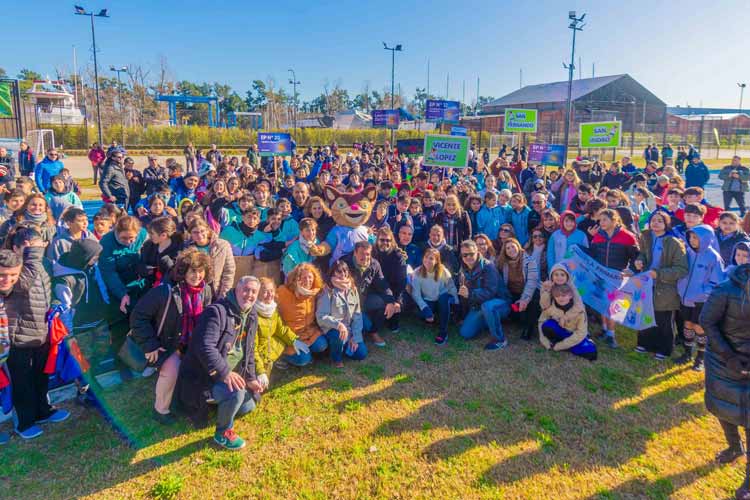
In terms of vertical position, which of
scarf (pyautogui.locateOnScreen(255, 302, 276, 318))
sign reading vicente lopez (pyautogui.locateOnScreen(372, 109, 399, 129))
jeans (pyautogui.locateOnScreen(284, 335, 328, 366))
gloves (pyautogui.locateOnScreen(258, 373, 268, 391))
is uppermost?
sign reading vicente lopez (pyautogui.locateOnScreen(372, 109, 399, 129))

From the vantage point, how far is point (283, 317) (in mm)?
5559

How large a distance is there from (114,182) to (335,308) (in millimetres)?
8022

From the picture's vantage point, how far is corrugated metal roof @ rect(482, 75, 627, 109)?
48062mm

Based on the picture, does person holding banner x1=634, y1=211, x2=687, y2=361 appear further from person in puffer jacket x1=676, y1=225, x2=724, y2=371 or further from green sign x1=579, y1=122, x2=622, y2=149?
green sign x1=579, y1=122, x2=622, y2=149

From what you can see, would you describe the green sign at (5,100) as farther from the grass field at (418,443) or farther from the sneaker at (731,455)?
the sneaker at (731,455)

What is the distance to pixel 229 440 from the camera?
422 centimetres

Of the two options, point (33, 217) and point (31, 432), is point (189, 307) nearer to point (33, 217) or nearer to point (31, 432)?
point (31, 432)

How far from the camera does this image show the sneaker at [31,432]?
4.27 meters

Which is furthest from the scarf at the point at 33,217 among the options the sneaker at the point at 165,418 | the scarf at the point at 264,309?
the scarf at the point at 264,309

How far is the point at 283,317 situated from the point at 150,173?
8.14m

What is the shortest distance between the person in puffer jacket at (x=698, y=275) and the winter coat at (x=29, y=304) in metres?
6.52

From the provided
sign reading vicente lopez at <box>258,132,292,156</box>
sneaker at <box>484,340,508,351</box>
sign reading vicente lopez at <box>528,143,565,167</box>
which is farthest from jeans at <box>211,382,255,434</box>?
sign reading vicente lopez at <box>528,143,565,167</box>

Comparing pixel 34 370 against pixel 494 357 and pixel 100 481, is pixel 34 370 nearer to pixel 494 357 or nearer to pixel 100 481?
pixel 100 481

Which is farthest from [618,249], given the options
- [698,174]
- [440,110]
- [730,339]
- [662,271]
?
[440,110]
